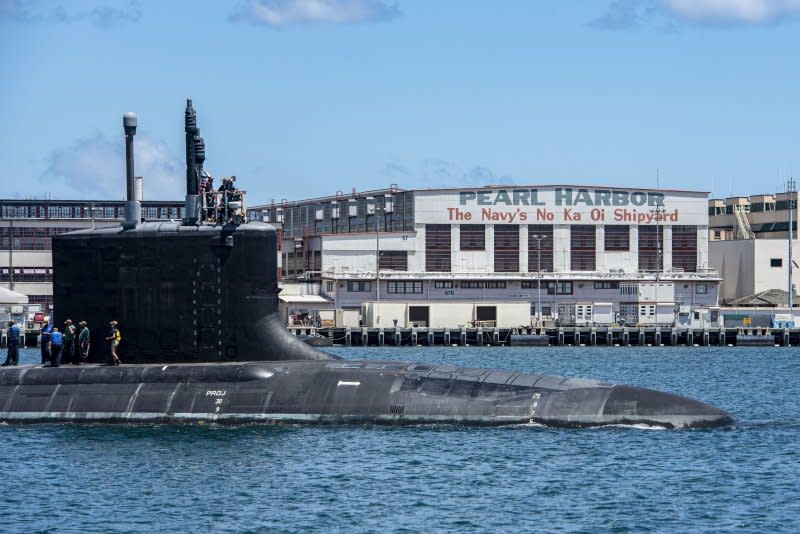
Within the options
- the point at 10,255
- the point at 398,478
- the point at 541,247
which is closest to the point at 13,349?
the point at 398,478

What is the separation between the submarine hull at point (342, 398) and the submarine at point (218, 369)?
3cm

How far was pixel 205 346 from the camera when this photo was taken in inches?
1261

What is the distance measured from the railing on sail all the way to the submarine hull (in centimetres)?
357

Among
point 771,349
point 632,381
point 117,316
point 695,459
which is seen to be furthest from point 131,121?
point 771,349

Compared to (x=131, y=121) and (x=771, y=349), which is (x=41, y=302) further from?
(x=131, y=121)

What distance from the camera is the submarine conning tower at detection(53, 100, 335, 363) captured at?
31422mm

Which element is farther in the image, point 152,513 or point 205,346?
point 205,346

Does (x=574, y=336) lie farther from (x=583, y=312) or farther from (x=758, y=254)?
(x=758, y=254)

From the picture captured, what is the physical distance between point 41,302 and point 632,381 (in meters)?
53.6

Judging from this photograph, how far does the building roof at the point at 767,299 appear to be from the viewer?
351 ft

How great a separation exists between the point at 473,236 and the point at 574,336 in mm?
12654

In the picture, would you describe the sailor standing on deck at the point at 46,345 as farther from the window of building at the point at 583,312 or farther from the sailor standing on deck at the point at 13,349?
the window of building at the point at 583,312

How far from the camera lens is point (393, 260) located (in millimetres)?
96000

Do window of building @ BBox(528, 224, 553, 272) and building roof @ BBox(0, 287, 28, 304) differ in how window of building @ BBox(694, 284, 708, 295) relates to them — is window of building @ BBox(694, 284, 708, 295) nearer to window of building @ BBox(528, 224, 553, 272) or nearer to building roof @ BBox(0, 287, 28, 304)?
window of building @ BBox(528, 224, 553, 272)
